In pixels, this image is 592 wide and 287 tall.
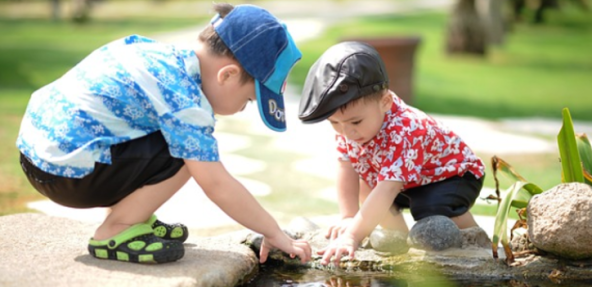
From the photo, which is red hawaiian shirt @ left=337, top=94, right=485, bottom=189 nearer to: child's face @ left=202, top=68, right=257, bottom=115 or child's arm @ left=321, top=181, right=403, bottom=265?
child's arm @ left=321, top=181, right=403, bottom=265

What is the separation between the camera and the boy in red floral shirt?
2.96 m

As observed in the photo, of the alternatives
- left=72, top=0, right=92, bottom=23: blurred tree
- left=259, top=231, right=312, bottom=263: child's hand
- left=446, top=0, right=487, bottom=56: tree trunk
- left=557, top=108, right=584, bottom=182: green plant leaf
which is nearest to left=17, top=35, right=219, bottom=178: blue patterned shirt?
left=259, top=231, right=312, bottom=263: child's hand

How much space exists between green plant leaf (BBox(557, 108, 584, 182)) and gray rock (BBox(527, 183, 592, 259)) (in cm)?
13

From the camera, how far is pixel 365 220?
117 inches

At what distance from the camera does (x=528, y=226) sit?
2922 millimetres

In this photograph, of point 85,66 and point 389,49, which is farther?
point 389,49

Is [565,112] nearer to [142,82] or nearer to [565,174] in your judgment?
[565,174]

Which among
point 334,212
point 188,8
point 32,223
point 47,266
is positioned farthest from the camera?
point 188,8

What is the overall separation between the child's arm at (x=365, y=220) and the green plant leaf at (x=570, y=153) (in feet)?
2.00

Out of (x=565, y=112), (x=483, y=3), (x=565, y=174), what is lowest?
(x=565, y=174)

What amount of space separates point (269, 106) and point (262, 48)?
0.19 m

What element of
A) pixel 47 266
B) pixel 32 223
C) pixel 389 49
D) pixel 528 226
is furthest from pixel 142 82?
pixel 389 49

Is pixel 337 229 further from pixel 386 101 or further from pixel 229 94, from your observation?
pixel 229 94

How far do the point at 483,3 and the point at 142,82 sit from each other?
1165 centimetres
